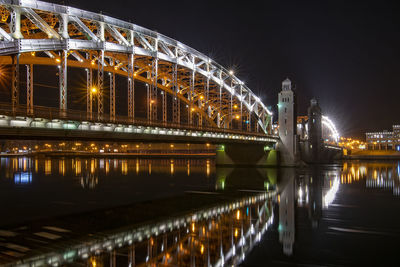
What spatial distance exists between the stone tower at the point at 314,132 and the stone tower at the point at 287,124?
62.9 feet

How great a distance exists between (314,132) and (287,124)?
91.7 ft

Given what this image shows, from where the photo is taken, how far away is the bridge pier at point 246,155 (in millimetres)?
65250

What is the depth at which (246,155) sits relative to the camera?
66250mm

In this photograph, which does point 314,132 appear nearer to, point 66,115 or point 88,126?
point 88,126

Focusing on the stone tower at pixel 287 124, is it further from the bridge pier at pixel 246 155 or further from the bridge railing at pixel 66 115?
the bridge railing at pixel 66 115

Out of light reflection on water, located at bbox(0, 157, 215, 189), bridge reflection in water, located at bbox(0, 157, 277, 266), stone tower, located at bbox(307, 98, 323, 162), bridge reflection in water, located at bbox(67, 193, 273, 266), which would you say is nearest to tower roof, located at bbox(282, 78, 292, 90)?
light reflection on water, located at bbox(0, 157, 215, 189)

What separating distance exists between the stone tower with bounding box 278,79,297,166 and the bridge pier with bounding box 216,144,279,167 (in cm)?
190

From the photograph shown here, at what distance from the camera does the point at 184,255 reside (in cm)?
1159

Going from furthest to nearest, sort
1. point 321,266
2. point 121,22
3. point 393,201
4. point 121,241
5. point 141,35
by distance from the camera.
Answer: point 141,35 < point 121,22 < point 393,201 < point 121,241 < point 321,266

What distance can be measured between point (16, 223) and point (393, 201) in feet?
76.2

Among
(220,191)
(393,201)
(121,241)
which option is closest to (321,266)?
(121,241)

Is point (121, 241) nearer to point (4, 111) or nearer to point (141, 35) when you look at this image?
point (4, 111)

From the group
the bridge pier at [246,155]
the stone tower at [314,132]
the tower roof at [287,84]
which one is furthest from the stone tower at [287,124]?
the stone tower at [314,132]

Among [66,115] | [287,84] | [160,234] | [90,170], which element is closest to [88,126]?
[66,115]
